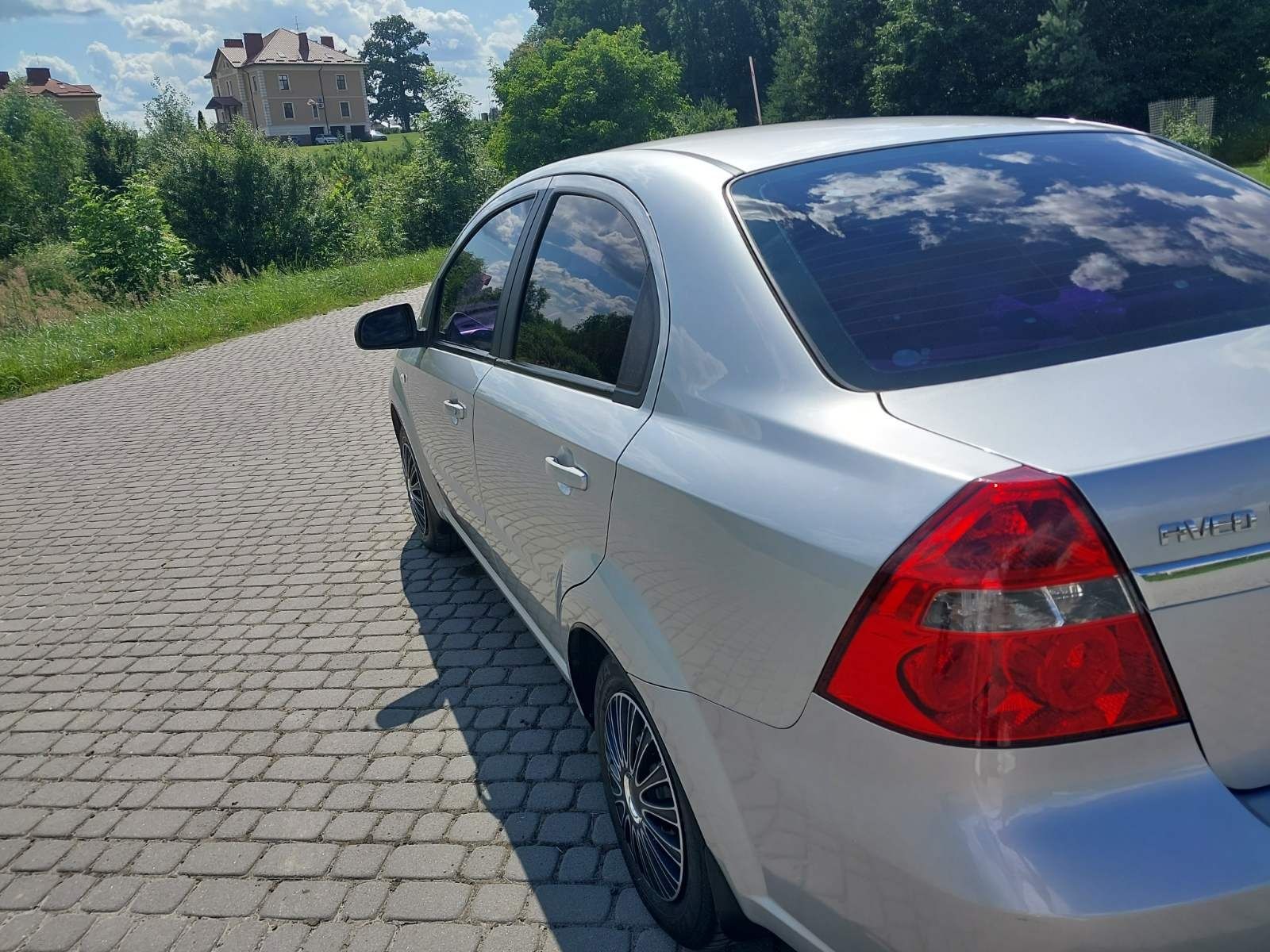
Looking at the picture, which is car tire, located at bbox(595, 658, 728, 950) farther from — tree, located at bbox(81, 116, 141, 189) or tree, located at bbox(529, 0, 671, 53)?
tree, located at bbox(529, 0, 671, 53)

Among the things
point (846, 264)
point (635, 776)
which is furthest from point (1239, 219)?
point (635, 776)

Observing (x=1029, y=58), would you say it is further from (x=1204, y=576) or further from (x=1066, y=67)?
(x=1204, y=576)

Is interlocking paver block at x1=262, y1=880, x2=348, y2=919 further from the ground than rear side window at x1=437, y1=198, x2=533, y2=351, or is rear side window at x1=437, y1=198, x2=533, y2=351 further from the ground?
rear side window at x1=437, y1=198, x2=533, y2=351

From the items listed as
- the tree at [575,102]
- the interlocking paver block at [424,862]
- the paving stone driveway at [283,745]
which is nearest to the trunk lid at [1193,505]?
the paving stone driveway at [283,745]

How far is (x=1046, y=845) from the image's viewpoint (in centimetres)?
154

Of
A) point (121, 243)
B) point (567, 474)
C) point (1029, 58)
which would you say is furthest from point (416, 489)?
point (1029, 58)

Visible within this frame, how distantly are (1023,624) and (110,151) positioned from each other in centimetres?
5144

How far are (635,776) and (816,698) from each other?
1.09m

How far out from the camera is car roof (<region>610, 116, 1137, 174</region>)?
282 centimetres

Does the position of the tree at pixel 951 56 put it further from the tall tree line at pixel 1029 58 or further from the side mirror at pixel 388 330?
the side mirror at pixel 388 330

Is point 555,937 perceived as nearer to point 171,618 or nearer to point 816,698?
point 816,698

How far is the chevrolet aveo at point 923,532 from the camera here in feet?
5.10

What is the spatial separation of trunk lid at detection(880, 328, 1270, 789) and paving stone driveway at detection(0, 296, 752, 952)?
5.45 ft

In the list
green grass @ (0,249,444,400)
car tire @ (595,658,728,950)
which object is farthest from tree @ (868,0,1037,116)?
car tire @ (595,658,728,950)
